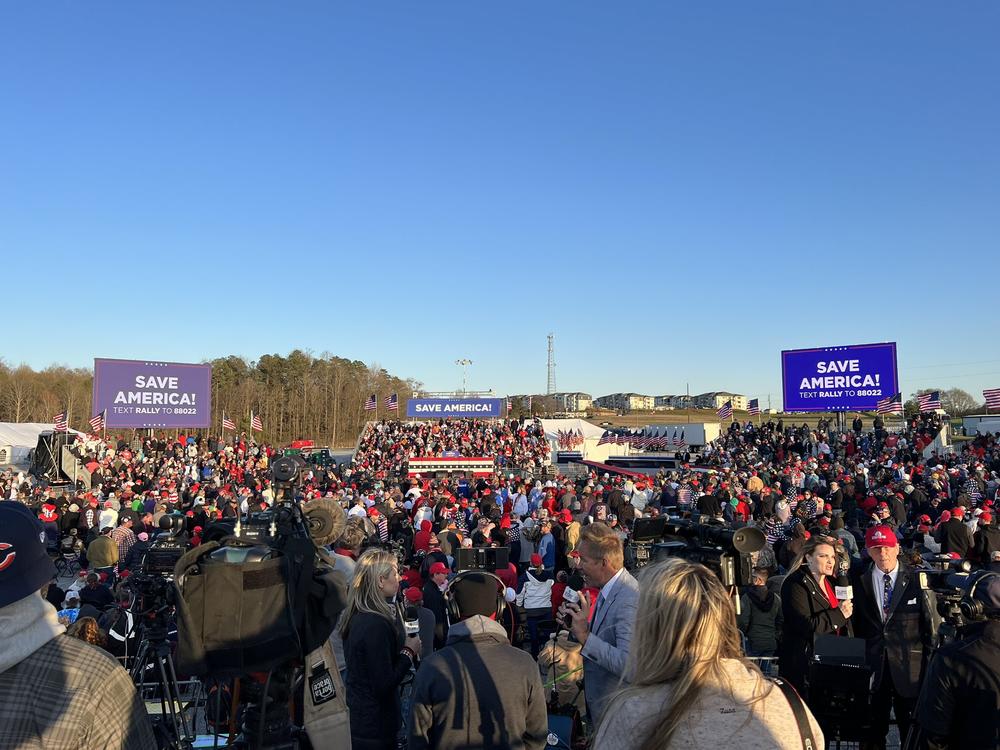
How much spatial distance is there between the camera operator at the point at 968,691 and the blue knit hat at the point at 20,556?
376 centimetres

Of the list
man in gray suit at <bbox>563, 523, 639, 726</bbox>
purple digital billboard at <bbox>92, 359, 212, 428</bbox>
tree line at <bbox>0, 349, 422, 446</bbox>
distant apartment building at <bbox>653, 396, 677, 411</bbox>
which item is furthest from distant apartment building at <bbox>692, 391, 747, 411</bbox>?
man in gray suit at <bbox>563, 523, 639, 726</bbox>

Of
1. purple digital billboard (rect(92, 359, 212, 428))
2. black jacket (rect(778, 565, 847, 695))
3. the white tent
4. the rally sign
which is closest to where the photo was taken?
black jacket (rect(778, 565, 847, 695))

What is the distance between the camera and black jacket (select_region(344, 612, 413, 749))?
396cm

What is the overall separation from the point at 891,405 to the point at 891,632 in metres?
30.3

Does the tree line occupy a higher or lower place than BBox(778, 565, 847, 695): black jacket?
higher

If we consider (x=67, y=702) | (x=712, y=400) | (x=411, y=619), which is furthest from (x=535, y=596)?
(x=712, y=400)

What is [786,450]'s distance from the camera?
3550 cm

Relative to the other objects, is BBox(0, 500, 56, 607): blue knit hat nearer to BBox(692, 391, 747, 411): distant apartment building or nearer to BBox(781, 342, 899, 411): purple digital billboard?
BBox(781, 342, 899, 411): purple digital billboard

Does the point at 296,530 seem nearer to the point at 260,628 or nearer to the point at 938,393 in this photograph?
the point at 260,628

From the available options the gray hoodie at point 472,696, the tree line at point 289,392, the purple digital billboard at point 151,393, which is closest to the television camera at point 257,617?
the gray hoodie at point 472,696

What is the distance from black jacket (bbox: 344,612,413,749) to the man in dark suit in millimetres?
3093

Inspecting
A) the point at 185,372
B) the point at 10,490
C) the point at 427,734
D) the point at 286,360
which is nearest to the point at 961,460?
the point at 427,734

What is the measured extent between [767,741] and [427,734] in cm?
181

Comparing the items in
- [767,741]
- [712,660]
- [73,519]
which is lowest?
[73,519]
